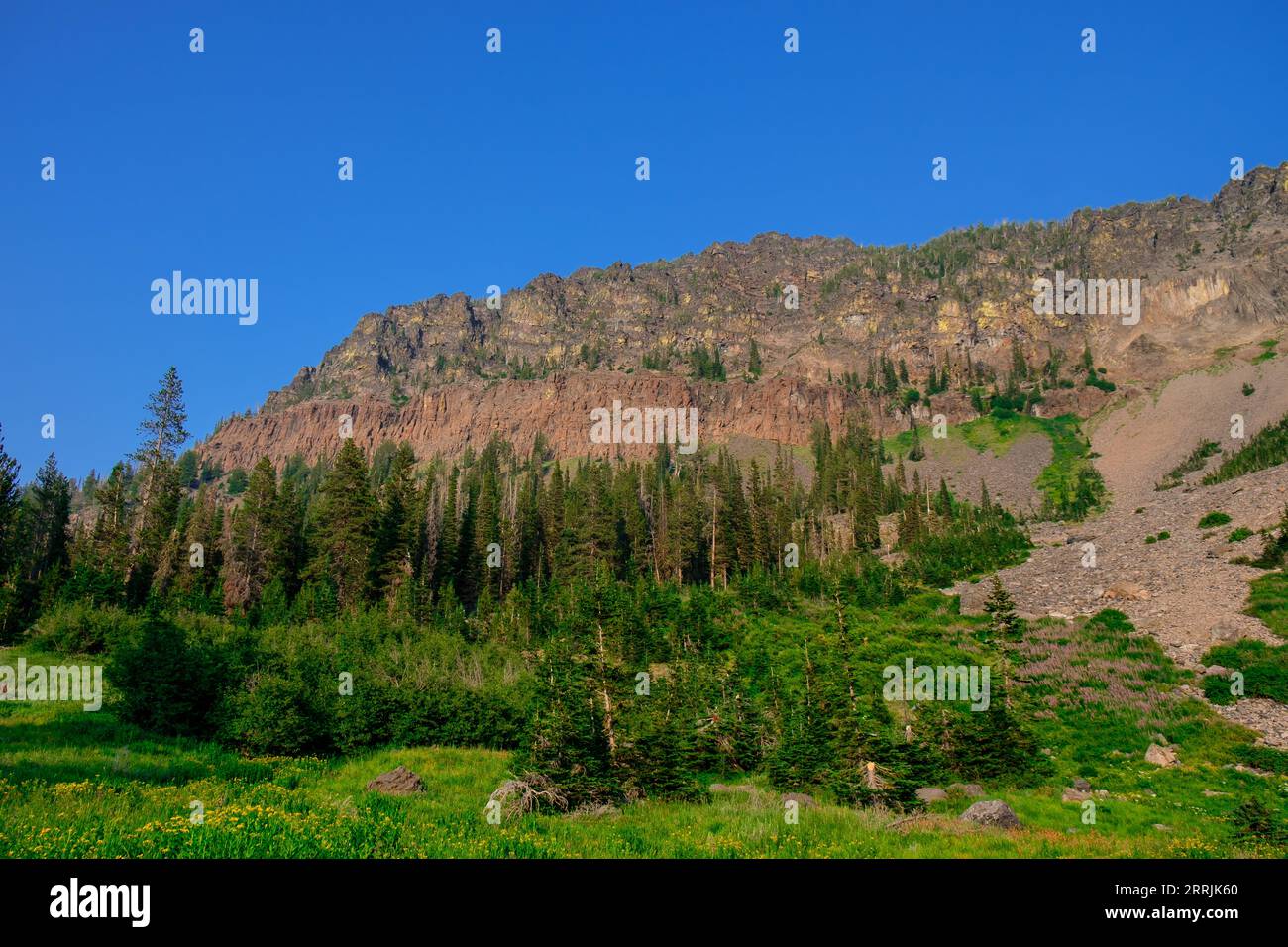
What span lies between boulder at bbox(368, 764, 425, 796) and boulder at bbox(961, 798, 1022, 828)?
15333mm

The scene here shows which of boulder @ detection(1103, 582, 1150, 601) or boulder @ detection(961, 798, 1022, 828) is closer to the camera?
boulder @ detection(961, 798, 1022, 828)

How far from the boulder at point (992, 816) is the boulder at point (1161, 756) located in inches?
603

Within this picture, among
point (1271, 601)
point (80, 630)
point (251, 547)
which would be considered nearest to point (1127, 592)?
point (1271, 601)

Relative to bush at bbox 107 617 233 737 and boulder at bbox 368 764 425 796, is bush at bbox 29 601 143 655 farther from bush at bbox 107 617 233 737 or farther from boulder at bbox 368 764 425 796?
boulder at bbox 368 764 425 796

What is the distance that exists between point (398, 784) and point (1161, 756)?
3049 cm

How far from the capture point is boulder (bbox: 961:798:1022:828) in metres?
18.7

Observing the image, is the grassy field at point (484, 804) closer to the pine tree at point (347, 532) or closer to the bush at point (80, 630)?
the bush at point (80, 630)

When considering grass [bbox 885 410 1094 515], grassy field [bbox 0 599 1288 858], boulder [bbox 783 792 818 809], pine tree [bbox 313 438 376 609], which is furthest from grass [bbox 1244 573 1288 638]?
grass [bbox 885 410 1094 515]

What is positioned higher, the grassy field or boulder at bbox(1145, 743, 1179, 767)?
the grassy field

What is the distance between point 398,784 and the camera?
2069 cm

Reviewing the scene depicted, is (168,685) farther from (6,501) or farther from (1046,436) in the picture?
(1046,436)
